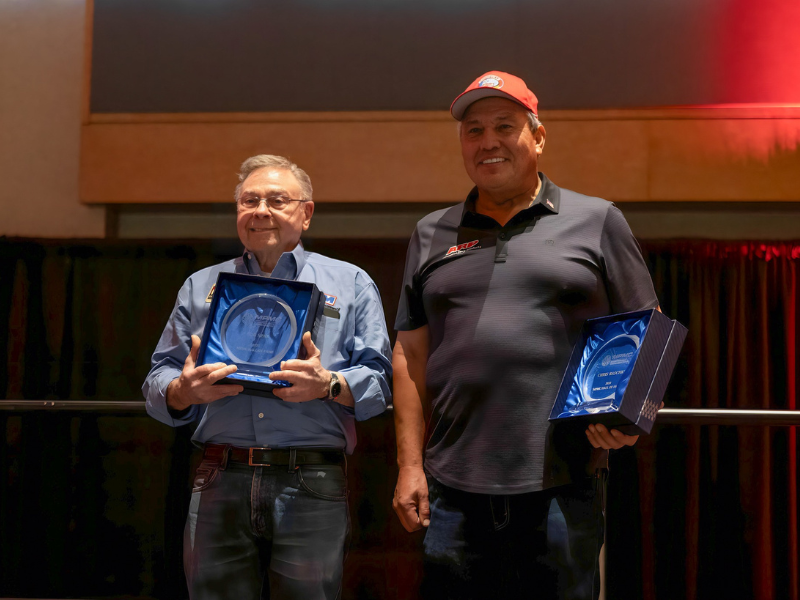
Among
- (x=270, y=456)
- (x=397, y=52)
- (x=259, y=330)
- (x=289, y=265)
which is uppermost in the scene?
(x=397, y=52)

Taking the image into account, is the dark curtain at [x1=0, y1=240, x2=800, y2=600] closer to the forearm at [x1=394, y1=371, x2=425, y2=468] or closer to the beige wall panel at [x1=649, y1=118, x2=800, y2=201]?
the beige wall panel at [x1=649, y1=118, x2=800, y2=201]

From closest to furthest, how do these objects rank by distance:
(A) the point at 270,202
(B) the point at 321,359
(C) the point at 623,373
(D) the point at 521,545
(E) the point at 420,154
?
(C) the point at 623,373 < (D) the point at 521,545 < (B) the point at 321,359 < (A) the point at 270,202 < (E) the point at 420,154

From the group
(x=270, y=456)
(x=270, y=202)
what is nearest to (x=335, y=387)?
(x=270, y=456)

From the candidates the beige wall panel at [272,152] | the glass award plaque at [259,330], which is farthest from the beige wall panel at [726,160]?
the glass award plaque at [259,330]

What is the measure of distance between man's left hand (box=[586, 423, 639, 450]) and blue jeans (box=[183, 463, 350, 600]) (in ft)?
1.88

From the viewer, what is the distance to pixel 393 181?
4176 mm

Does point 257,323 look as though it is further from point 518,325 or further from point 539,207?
point 539,207

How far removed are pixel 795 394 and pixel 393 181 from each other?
243 cm

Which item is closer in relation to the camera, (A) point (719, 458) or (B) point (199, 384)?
(B) point (199, 384)

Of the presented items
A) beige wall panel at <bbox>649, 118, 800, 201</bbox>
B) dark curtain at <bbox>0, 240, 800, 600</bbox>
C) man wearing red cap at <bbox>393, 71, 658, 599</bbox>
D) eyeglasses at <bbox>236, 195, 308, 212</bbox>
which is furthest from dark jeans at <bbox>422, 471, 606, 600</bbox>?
beige wall panel at <bbox>649, 118, 800, 201</bbox>

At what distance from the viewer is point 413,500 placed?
152 cm

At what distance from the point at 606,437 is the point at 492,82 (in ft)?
2.57

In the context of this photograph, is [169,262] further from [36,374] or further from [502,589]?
[502,589]

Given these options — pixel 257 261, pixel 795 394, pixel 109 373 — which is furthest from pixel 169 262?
pixel 795 394
